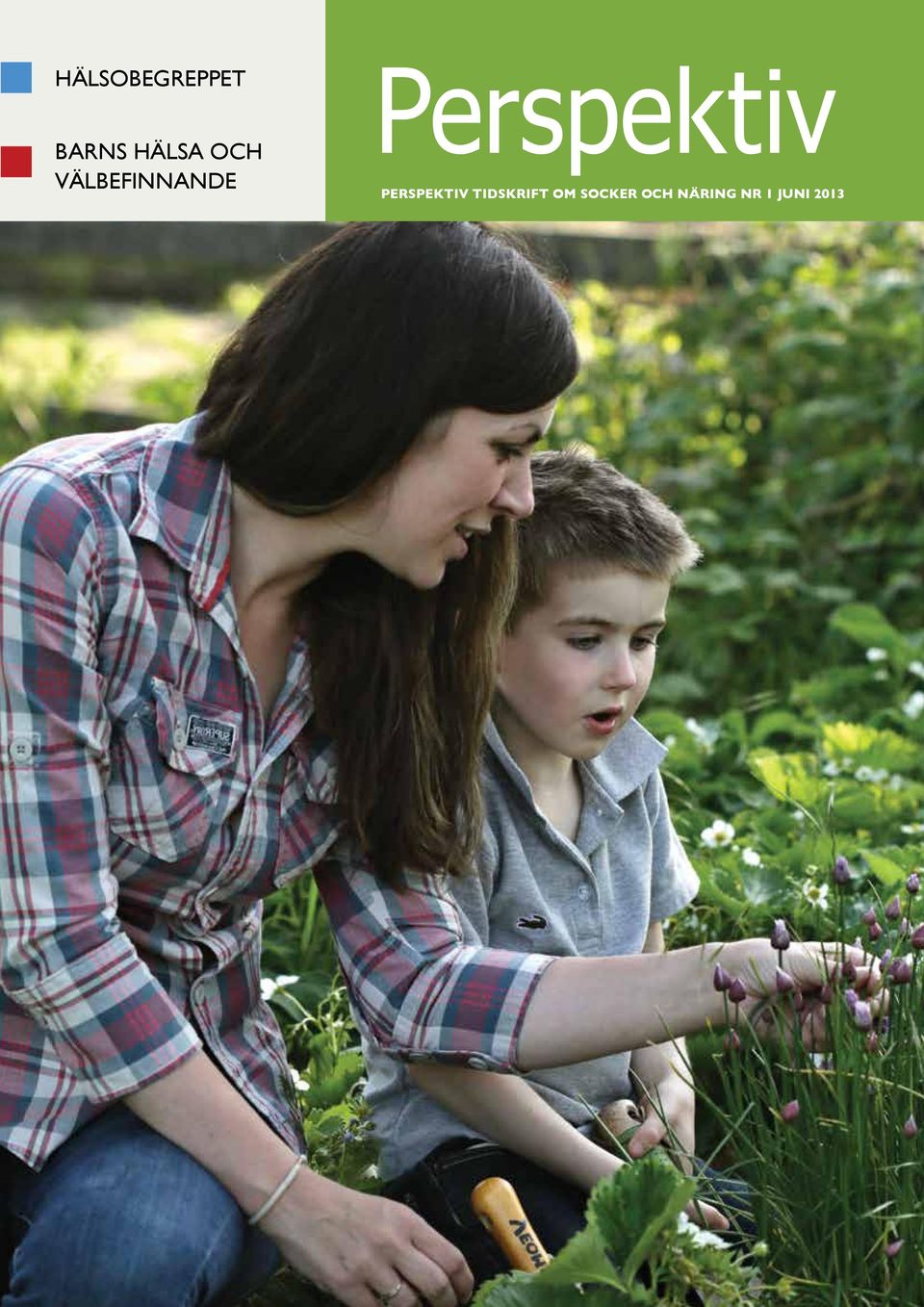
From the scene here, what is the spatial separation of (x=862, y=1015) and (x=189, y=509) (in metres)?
0.86

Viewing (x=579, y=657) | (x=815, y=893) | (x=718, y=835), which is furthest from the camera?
(x=718, y=835)

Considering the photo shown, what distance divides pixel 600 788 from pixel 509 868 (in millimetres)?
183

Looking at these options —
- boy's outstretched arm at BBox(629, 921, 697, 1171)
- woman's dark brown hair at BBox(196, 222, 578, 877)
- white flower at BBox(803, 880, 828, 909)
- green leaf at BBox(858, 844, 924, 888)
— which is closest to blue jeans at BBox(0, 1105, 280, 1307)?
woman's dark brown hair at BBox(196, 222, 578, 877)

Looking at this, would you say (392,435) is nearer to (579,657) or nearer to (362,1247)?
(579,657)

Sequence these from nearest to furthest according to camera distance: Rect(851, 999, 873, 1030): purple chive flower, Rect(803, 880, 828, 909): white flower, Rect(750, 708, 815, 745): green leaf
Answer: Rect(851, 999, 873, 1030): purple chive flower, Rect(803, 880, 828, 909): white flower, Rect(750, 708, 815, 745): green leaf

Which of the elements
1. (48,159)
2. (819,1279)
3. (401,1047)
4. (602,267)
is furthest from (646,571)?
(602,267)

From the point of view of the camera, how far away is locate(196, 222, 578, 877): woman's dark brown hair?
6.56ft

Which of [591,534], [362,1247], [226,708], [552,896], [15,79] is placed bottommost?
[362,1247]

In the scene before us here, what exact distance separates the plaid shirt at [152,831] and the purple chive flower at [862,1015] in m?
0.41

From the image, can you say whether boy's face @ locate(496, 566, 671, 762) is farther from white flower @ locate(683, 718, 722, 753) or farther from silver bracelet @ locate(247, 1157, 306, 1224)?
white flower @ locate(683, 718, 722, 753)

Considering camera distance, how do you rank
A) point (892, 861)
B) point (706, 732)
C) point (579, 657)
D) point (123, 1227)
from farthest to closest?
point (706, 732) → point (892, 861) → point (579, 657) → point (123, 1227)

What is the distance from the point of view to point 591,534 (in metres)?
2.38

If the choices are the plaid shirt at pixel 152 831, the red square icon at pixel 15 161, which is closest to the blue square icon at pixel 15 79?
the red square icon at pixel 15 161

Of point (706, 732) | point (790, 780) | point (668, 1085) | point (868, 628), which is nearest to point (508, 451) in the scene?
point (668, 1085)
